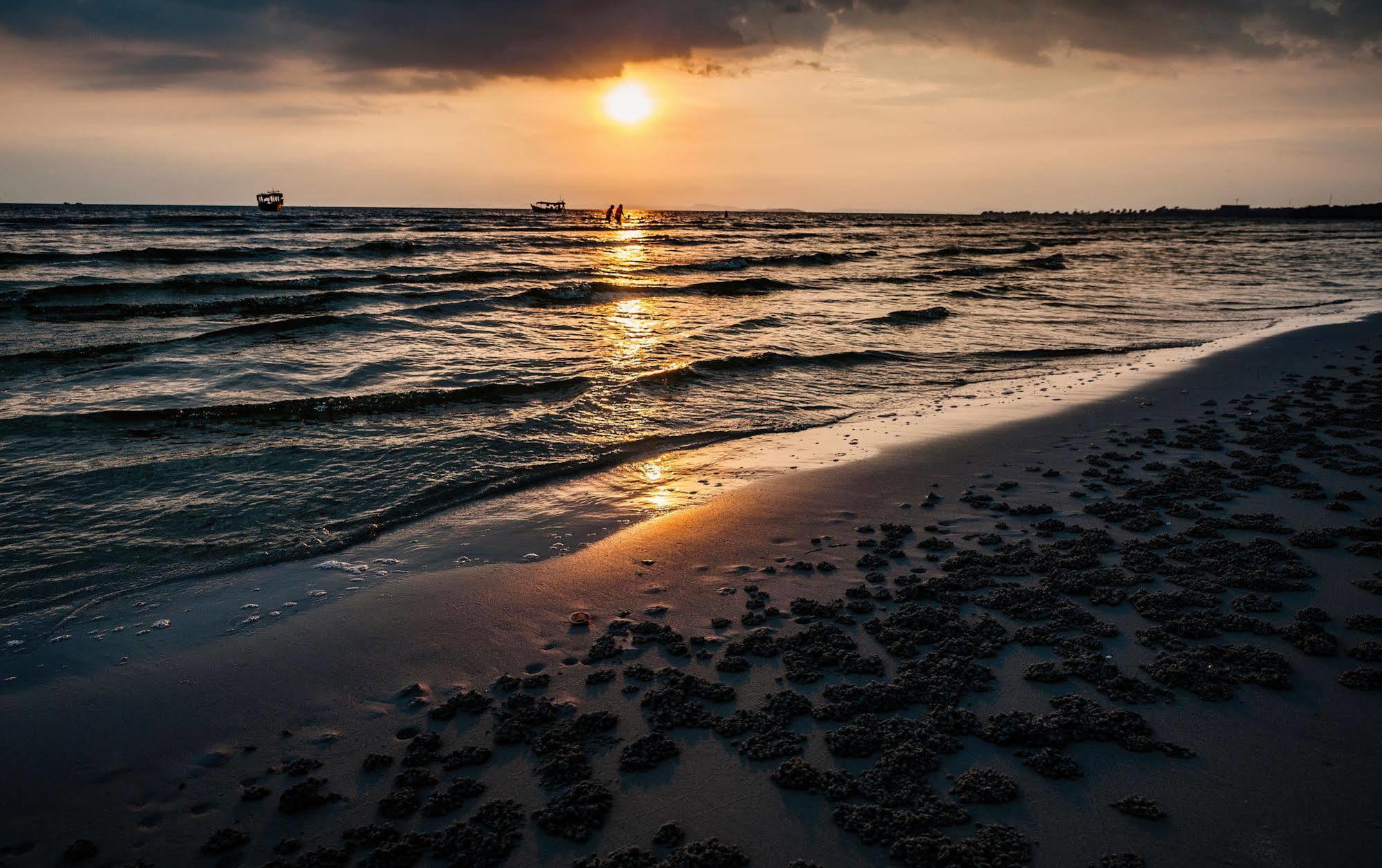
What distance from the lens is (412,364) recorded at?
1323cm

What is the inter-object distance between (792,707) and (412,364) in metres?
11.6

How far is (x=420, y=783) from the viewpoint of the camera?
10.6 ft

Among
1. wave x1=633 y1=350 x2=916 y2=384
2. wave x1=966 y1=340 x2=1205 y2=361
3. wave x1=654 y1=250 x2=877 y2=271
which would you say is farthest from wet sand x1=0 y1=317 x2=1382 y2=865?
wave x1=654 y1=250 x2=877 y2=271

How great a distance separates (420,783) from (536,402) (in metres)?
8.01

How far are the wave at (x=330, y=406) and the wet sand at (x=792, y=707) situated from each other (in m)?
5.04

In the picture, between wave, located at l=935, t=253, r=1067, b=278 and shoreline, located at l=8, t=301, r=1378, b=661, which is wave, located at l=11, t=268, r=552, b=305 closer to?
wave, located at l=935, t=253, r=1067, b=278

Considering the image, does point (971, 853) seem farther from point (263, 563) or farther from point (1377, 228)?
point (1377, 228)

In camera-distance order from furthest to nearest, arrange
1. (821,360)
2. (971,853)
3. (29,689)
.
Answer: (821,360) < (29,689) < (971,853)

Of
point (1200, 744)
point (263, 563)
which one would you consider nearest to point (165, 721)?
point (263, 563)

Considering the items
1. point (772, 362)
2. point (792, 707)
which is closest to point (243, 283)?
point (772, 362)

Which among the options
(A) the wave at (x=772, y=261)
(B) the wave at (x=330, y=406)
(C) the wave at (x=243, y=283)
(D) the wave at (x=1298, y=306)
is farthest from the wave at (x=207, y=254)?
(D) the wave at (x=1298, y=306)

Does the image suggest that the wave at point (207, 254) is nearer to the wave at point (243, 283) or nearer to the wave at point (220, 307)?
the wave at point (243, 283)

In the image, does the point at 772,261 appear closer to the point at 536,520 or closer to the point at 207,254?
the point at 207,254

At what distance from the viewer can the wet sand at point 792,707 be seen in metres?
2.92
